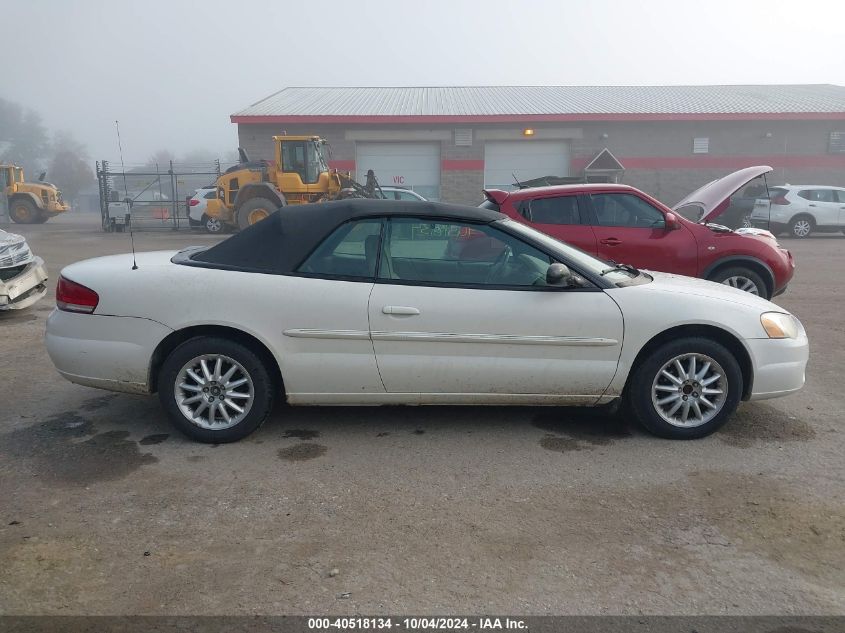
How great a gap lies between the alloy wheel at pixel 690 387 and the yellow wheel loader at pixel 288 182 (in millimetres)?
15968

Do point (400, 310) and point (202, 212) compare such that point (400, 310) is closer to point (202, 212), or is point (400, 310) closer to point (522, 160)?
point (202, 212)

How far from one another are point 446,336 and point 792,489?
206cm

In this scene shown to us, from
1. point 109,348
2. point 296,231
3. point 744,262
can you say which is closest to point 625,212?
point 744,262

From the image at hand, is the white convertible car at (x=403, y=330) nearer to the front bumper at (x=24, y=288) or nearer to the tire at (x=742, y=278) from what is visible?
the tire at (x=742, y=278)

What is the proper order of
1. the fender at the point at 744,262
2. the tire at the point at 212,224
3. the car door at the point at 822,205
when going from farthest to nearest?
the tire at the point at 212,224 < the car door at the point at 822,205 < the fender at the point at 744,262

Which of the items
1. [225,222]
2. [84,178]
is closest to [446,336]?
[225,222]

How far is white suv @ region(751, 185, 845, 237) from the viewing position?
61.9 ft

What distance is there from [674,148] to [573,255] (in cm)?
2579

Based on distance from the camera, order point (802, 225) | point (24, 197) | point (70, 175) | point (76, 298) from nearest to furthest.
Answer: point (76, 298) → point (802, 225) → point (24, 197) → point (70, 175)

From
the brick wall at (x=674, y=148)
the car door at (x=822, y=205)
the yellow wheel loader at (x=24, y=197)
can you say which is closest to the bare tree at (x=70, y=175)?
the yellow wheel loader at (x=24, y=197)

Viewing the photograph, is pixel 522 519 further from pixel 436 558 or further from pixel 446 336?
pixel 446 336

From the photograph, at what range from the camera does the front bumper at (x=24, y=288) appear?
24.9 feet

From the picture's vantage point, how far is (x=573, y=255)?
4297 millimetres

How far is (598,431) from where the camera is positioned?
432cm
